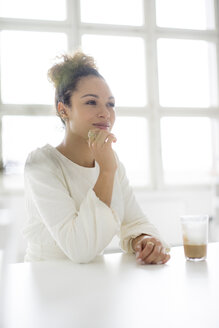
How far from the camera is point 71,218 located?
1.74ft

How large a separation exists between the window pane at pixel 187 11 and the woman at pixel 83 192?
0.57 ft

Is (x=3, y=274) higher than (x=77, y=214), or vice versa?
(x=3, y=274)

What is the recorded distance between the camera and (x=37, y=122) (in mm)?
158

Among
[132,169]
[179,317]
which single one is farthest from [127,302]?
[132,169]

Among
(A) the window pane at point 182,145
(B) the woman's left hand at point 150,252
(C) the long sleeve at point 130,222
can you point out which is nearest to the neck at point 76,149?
(C) the long sleeve at point 130,222

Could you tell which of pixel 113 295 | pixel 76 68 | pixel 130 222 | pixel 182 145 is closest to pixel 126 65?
pixel 182 145

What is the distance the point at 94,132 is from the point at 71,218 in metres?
0.19

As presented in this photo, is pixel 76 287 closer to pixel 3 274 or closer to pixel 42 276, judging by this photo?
pixel 42 276

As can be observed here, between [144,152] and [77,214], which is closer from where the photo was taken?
[77,214]

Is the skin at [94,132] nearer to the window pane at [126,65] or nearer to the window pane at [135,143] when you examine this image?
the window pane at [126,65]

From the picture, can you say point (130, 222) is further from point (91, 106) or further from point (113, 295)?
point (113, 295)

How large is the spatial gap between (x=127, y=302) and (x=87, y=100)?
448 millimetres

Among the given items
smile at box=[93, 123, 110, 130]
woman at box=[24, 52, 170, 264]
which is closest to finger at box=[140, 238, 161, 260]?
woman at box=[24, 52, 170, 264]

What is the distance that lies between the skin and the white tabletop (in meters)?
0.12
